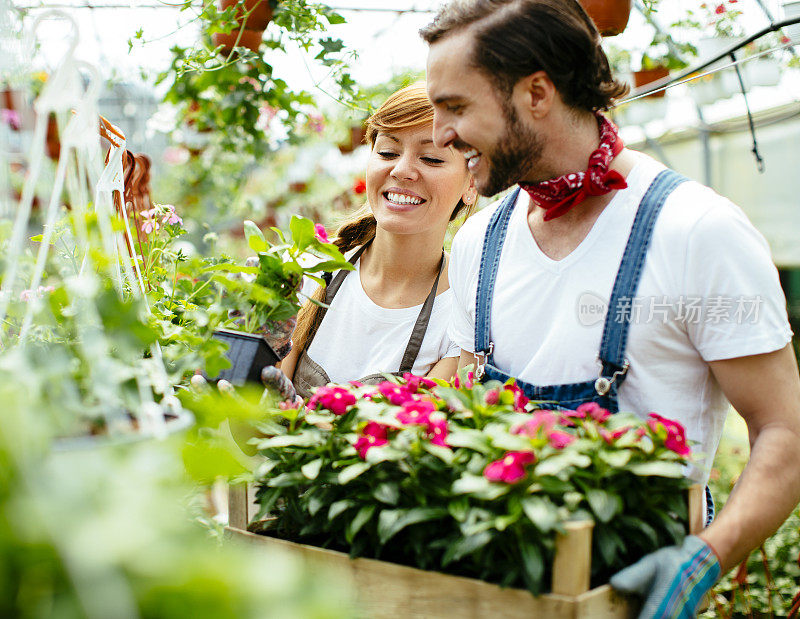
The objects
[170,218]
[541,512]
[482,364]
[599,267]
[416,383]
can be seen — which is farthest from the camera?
[170,218]

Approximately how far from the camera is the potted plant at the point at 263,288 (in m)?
1.15

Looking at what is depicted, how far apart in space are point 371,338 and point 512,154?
2.26ft

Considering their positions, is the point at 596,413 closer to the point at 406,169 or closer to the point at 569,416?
the point at 569,416

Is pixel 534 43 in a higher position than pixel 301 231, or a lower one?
higher

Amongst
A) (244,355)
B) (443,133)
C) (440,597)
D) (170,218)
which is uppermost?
(443,133)

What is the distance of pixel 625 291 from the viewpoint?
3.75 feet

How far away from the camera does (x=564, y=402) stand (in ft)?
3.91

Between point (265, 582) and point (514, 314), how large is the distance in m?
0.91

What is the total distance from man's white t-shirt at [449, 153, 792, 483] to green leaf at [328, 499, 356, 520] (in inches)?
18.2

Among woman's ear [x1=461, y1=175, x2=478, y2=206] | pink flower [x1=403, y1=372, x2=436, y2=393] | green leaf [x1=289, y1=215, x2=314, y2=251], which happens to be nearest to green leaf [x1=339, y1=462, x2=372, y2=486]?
pink flower [x1=403, y1=372, x2=436, y2=393]

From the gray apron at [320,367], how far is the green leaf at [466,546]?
2.67ft

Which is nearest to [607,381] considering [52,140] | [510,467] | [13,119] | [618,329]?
[618,329]

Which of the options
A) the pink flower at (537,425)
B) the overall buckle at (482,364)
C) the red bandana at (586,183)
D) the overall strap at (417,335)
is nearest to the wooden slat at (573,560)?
the pink flower at (537,425)

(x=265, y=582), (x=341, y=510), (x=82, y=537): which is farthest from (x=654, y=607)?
(x=82, y=537)
